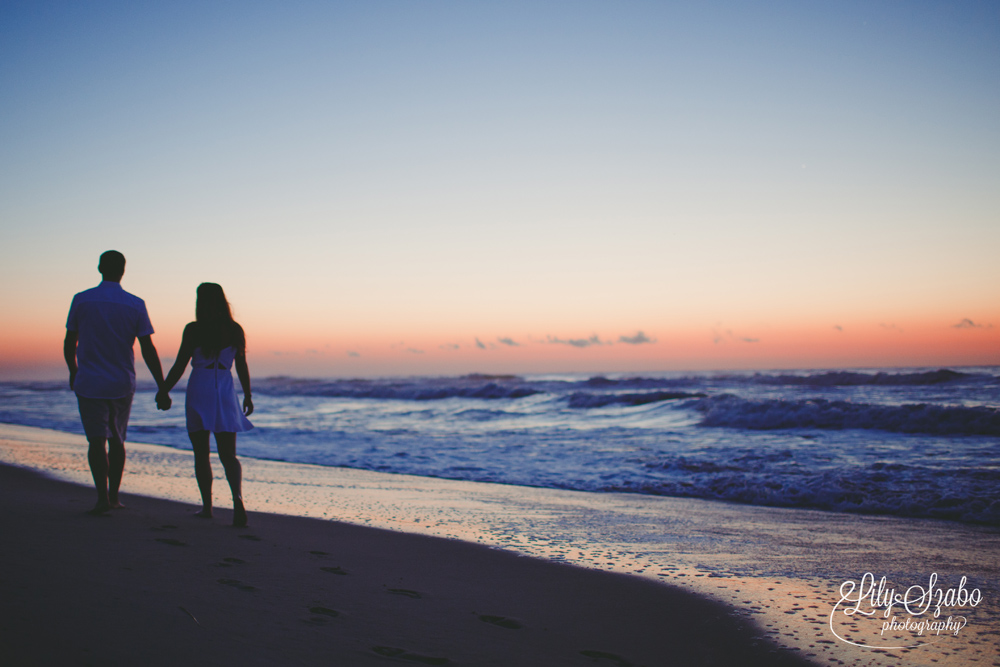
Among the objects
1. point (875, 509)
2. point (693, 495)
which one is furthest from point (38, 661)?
point (875, 509)

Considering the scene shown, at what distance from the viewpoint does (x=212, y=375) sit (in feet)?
13.4

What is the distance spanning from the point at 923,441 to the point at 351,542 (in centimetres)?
1050

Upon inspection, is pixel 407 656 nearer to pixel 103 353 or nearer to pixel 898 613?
pixel 898 613

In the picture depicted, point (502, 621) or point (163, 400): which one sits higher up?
point (163, 400)

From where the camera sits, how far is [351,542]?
393cm

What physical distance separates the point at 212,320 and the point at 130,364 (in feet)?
2.66

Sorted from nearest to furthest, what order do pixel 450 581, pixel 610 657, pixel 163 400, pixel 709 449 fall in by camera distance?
1. pixel 610 657
2. pixel 450 581
3. pixel 163 400
4. pixel 709 449

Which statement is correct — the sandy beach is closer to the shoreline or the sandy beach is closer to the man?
the shoreline

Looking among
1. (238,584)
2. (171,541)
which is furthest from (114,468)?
(238,584)

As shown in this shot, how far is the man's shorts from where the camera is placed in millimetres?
4133

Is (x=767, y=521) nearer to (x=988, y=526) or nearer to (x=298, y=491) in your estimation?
(x=988, y=526)

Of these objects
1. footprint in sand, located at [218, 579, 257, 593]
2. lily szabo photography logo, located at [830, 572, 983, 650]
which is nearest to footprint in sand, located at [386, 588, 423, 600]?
footprint in sand, located at [218, 579, 257, 593]

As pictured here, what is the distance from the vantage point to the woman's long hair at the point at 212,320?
4.06 m

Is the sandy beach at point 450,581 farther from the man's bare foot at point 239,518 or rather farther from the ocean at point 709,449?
the ocean at point 709,449
